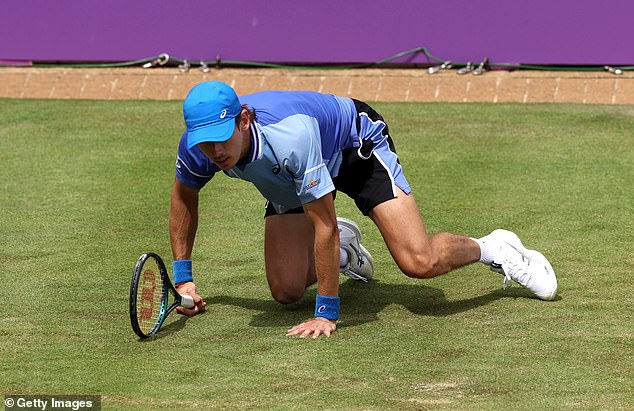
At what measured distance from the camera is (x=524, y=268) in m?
7.16

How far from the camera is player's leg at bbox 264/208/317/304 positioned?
713cm

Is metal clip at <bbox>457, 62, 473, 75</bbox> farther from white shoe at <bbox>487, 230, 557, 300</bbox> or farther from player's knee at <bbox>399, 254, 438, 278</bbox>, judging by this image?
player's knee at <bbox>399, 254, 438, 278</bbox>

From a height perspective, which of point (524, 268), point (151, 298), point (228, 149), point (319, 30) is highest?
point (319, 30)

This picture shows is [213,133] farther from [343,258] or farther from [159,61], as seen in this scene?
[159,61]

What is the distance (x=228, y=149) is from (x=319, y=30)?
653 cm

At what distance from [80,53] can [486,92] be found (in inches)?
163

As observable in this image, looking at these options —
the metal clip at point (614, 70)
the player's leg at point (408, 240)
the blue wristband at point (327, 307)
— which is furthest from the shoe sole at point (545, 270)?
the metal clip at point (614, 70)

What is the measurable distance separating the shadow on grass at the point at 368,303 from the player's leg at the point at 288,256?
114mm

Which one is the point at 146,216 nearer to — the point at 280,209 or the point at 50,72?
the point at 280,209

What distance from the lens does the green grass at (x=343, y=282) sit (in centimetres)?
584

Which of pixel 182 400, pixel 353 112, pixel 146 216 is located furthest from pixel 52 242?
pixel 182 400

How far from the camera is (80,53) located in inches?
506

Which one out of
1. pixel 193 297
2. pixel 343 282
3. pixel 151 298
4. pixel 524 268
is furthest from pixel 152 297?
pixel 524 268

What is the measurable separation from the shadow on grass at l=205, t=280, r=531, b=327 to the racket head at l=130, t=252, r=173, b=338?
542 mm
